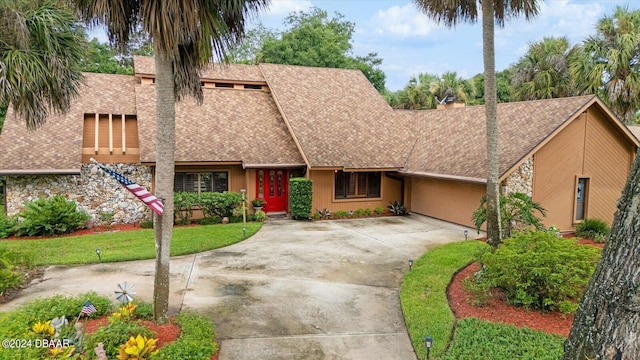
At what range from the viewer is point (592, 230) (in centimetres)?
1343

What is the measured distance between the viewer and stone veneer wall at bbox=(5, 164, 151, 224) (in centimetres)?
1394

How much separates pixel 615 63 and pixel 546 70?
4.81 meters

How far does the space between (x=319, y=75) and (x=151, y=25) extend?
626 inches

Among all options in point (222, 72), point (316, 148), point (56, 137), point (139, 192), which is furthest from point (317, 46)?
point (139, 192)

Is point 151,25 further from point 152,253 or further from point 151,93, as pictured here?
point 151,93

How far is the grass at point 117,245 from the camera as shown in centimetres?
1073

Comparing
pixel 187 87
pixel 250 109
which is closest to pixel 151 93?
pixel 250 109

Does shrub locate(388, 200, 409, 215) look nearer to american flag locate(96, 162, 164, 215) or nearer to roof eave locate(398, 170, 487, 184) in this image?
roof eave locate(398, 170, 487, 184)

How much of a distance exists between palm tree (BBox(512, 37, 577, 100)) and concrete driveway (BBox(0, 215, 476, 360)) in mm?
11070

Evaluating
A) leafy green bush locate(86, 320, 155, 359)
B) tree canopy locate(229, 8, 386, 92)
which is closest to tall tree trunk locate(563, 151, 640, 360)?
leafy green bush locate(86, 320, 155, 359)

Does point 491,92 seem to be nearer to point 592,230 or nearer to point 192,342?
point 592,230

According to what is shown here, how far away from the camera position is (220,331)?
6715 millimetres

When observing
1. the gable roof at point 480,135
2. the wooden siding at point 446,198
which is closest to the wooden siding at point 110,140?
the gable roof at point 480,135

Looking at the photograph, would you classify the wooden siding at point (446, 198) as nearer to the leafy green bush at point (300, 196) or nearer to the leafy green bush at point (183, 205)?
the leafy green bush at point (300, 196)
